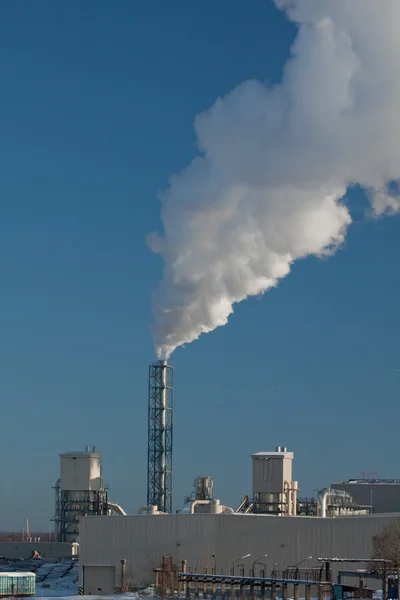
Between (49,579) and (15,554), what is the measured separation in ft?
62.0

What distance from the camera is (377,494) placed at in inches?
3612

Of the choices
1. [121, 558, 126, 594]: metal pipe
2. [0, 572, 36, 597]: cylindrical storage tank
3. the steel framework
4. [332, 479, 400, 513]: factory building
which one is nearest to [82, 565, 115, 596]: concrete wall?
[121, 558, 126, 594]: metal pipe

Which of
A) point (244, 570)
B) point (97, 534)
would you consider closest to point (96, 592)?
point (97, 534)

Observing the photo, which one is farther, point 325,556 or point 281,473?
point 281,473

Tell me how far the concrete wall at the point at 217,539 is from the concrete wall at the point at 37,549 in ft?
62.9

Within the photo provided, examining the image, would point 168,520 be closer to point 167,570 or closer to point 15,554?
point 167,570

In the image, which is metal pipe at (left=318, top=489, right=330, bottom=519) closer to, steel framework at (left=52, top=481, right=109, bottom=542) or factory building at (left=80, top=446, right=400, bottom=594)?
factory building at (left=80, top=446, right=400, bottom=594)

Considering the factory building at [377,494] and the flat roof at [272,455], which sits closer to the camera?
the flat roof at [272,455]

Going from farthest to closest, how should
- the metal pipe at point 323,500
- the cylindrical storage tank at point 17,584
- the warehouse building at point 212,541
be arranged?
the metal pipe at point 323,500
the warehouse building at point 212,541
the cylindrical storage tank at point 17,584

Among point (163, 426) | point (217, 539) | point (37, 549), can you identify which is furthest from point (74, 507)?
point (217, 539)

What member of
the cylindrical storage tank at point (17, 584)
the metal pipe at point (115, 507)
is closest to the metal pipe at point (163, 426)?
the metal pipe at point (115, 507)

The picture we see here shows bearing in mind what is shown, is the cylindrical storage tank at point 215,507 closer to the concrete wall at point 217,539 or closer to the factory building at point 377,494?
the concrete wall at point 217,539

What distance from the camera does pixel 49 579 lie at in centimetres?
7838

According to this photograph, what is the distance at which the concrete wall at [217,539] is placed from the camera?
65875mm
